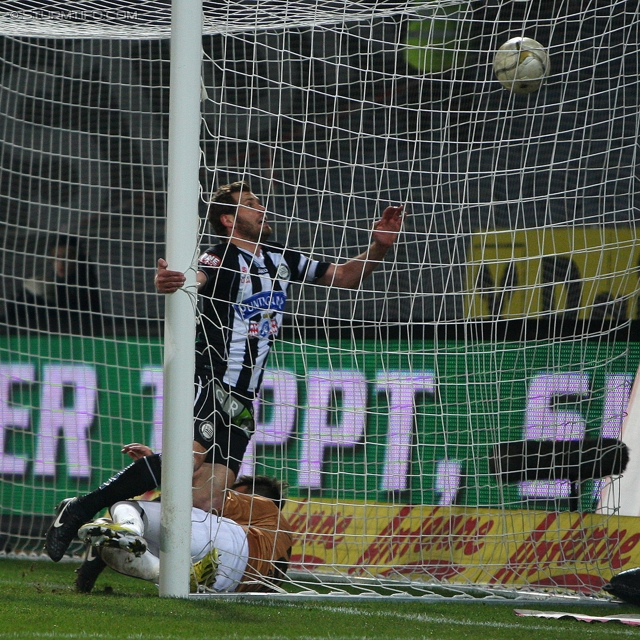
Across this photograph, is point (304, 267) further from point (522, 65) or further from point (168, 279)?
point (522, 65)

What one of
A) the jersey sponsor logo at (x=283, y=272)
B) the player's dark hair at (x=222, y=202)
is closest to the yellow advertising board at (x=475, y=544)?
the jersey sponsor logo at (x=283, y=272)

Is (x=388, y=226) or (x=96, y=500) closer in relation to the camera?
(x=96, y=500)

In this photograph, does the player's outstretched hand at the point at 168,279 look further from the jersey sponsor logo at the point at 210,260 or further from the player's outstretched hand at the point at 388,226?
the player's outstretched hand at the point at 388,226

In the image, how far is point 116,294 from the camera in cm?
674

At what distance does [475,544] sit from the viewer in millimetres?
5238

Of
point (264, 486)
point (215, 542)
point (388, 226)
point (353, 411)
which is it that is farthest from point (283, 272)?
point (215, 542)

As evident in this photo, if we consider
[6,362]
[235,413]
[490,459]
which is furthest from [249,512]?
[6,362]

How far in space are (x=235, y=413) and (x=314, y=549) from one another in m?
1.72

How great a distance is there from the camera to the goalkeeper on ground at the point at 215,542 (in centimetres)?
350

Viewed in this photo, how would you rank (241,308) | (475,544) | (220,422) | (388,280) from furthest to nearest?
(388,280), (475,544), (241,308), (220,422)

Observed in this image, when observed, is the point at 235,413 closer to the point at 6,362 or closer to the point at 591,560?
the point at 591,560

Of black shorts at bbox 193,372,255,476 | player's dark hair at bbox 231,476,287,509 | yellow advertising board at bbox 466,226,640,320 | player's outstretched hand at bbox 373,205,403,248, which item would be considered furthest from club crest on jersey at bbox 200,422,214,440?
yellow advertising board at bbox 466,226,640,320

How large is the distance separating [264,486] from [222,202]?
1294 mm

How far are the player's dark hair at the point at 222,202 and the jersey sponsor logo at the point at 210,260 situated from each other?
21cm
